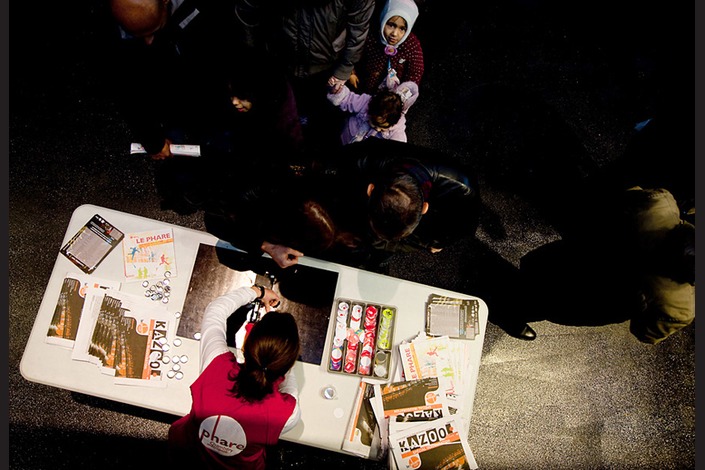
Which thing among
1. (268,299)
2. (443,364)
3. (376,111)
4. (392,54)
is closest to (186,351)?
(268,299)

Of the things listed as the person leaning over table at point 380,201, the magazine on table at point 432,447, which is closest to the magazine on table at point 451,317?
the person leaning over table at point 380,201

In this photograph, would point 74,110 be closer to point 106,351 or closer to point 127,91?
point 127,91

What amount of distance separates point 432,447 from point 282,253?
4.17 feet

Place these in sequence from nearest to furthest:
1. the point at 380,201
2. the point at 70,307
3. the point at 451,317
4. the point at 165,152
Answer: the point at 380,201, the point at 70,307, the point at 451,317, the point at 165,152

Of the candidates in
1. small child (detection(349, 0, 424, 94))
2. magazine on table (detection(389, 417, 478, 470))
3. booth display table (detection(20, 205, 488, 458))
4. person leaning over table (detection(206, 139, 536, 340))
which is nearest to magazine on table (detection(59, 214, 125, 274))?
booth display table (detection(20, 205, 488, 458))

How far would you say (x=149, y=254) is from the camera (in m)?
2.33

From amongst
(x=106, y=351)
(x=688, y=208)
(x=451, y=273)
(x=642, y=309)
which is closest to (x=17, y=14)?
(x=106, y=351)

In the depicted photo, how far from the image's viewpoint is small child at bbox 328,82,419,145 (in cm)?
274

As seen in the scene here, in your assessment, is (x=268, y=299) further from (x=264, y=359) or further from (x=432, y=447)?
(x=432, y=447)

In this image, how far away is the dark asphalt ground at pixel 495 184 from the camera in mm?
3094

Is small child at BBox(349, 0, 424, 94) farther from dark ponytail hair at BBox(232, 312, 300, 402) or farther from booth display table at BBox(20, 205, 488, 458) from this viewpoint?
dark ponytail hair at BBox(232, 312, 300, 402)

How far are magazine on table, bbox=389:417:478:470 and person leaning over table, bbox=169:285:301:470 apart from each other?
570mm

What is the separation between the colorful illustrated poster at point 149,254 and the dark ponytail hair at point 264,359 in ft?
2.35

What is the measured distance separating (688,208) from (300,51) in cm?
285
